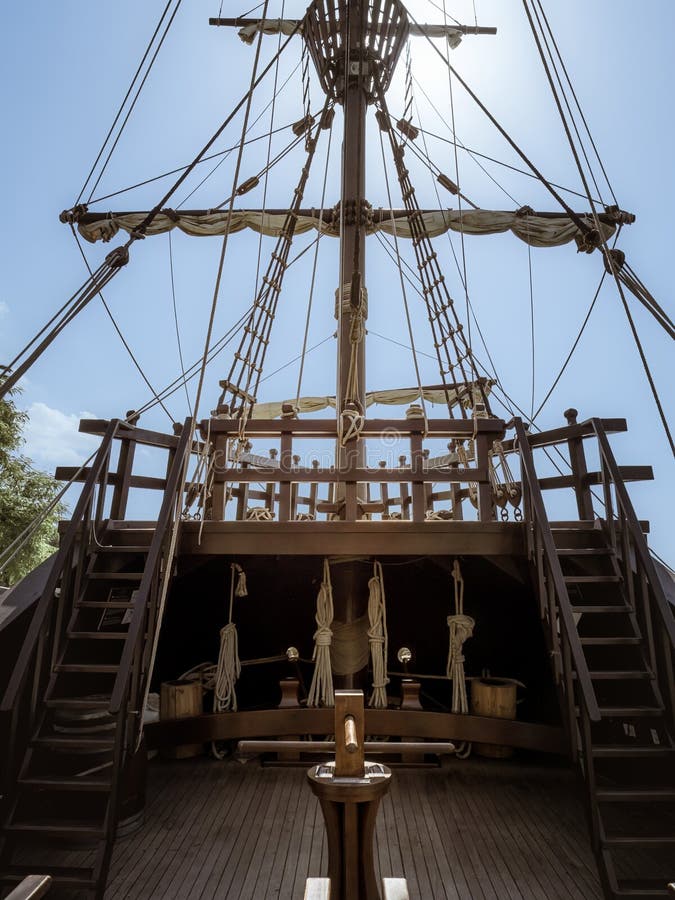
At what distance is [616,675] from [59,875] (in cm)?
283

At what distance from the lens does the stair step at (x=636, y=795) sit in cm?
261

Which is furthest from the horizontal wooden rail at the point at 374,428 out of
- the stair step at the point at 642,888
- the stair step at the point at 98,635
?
the stair step at the point at 642,888

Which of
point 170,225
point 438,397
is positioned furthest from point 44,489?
point 438,397

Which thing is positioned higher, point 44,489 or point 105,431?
point 44,489

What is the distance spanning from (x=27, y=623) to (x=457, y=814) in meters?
2.91

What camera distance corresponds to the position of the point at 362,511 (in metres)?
4.69

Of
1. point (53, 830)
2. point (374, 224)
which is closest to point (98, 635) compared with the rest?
point (53, 830)

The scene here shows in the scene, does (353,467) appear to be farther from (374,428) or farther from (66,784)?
(66,784)

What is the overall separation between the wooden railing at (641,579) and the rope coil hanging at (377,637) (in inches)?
66.1

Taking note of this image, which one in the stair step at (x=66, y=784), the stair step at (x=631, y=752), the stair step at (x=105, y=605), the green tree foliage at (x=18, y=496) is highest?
the green tree foliage at (x=18, y=496)

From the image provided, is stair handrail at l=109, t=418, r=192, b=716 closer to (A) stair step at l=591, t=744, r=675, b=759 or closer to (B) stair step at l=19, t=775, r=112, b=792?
(B) stair step at l=19, t=775, r=112, b=792

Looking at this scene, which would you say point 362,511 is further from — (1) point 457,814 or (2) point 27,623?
(2) point 27,623

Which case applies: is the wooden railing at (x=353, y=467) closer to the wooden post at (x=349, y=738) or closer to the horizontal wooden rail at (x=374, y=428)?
the horizontal wooden rail at (x=374, y=428)

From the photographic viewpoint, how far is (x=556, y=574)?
3.10 meters
